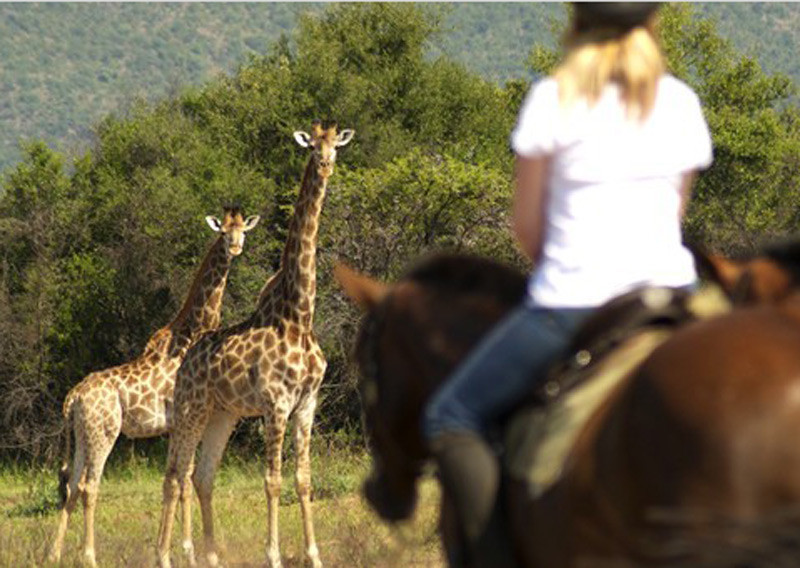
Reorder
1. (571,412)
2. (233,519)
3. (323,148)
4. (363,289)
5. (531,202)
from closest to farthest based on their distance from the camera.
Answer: (571,412) < (531,202) < (363,289) < (323,148) < (233,519)

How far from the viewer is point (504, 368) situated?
4582mm

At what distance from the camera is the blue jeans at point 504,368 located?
452 centimetres

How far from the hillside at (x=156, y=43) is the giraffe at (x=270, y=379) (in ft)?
256

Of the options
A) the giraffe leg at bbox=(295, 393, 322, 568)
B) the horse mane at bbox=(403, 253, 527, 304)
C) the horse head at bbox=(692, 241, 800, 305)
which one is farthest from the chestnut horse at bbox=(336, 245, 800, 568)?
the giraffe leg at bbox=(295, 393, 322, 568)

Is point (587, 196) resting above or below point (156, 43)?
above

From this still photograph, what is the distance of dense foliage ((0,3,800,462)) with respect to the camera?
24484 millimetres

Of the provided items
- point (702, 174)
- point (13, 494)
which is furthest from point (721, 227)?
point (13, 494)

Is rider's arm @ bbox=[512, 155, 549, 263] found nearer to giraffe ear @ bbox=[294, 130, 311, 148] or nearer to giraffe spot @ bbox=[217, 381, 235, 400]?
giraffe spot @ bbox=[217, 381, 235, 400]

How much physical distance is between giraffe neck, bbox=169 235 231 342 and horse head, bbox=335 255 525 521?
9.51 m

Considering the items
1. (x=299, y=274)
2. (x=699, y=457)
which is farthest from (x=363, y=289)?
(x=299, y=274)

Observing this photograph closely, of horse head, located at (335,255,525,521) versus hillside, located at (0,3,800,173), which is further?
hillside, located at (0,3,800,173)

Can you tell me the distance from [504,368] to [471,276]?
22.9 inches

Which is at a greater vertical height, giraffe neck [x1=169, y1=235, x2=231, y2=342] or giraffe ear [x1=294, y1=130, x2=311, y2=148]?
giraffe ear [x1=294, y1=130, x2=311, y2=148]

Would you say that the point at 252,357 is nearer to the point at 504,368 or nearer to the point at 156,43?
the point at 504,368
